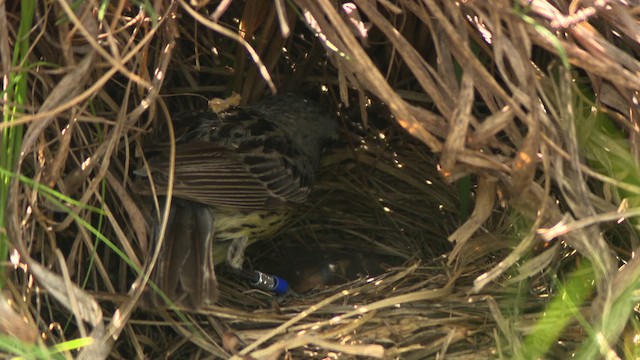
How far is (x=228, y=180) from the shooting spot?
13.4 feet

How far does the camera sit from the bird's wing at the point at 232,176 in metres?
3.85

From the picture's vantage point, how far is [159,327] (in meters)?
3.69

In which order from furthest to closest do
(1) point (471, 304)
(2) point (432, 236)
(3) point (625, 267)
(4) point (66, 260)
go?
(2) point (432, 236)
(1) point (471, 304)
(4) point (66, 260)
(3) point (625, 267)

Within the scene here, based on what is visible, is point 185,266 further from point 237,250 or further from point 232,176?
point 237,250

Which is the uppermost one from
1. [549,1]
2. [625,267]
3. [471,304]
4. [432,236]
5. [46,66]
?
[549,1]

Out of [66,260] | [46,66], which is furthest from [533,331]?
[46,66]

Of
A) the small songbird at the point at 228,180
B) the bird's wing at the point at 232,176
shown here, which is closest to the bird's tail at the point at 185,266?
the small songbird at the point at 228,180

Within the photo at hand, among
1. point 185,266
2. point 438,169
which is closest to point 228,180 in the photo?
point 185,266

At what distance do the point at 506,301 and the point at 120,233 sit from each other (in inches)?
56.4

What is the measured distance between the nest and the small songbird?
14 centimetres

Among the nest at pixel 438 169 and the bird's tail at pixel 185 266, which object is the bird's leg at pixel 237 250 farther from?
the bird's tail at pixel 185 266

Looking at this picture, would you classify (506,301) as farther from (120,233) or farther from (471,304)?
(120,233)

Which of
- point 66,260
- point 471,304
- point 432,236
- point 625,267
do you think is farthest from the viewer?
point 432,236

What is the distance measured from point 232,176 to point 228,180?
0.14ft
